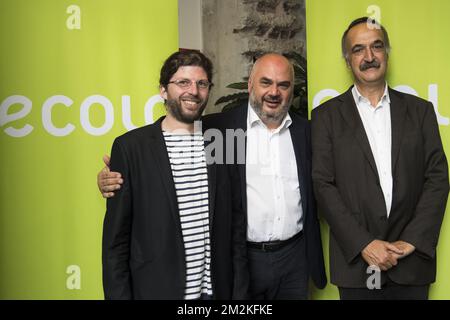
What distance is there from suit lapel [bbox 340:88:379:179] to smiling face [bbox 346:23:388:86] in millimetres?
104

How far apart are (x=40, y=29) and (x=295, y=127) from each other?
4.65 feet

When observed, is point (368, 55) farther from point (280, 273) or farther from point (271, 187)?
point (280, 273)

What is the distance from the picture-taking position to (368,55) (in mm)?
2307

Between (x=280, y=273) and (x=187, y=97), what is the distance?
100cm

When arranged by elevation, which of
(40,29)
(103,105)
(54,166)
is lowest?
(54,166)

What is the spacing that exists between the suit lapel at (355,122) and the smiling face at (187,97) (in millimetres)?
759

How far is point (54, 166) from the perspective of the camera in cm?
246

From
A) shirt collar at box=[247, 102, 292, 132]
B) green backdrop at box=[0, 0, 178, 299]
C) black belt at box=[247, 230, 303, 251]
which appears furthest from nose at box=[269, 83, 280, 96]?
black belt at box=[247, 230, 303, 251]

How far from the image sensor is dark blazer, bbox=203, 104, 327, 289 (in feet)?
7.66

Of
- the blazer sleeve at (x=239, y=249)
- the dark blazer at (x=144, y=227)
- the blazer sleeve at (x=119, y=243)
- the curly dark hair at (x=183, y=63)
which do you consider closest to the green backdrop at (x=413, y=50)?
the blazer sleeve at (x=239, y=249)

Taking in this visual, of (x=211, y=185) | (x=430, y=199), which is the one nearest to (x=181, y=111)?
(x=211, y=185)

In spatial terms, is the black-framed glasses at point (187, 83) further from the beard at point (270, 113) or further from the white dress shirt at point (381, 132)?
the white dress shirt at point (381, 132)
